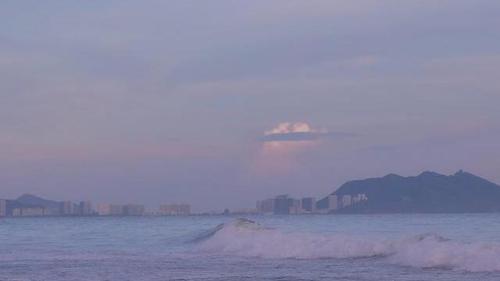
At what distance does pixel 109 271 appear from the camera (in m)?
25.6

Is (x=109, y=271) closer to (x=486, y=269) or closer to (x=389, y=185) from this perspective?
(x=486, y=269)

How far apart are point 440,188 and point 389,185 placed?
5.69 meters

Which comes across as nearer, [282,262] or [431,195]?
[282,262]

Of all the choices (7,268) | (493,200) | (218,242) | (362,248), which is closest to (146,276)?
(7,268)

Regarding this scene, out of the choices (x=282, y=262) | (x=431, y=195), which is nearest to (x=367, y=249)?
(x=282, y=262)

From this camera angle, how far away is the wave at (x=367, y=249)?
25.8 m

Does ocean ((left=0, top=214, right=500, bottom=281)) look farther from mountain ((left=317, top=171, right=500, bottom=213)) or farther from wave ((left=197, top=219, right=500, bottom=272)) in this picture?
mountain ((left=317, top=171, right=500, bottom=213))

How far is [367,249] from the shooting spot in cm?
3206

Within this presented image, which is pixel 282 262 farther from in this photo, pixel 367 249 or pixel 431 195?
pixel 431 195

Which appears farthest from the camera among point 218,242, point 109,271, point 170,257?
point 218,242

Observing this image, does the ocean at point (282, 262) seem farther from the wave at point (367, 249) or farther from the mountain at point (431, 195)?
the mountain at point (431, 195)

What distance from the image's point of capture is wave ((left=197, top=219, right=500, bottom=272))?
84.5ft

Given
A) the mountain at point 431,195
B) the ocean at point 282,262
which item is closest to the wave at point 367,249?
the ocean at point 282,262

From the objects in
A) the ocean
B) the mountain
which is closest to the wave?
the ocean
